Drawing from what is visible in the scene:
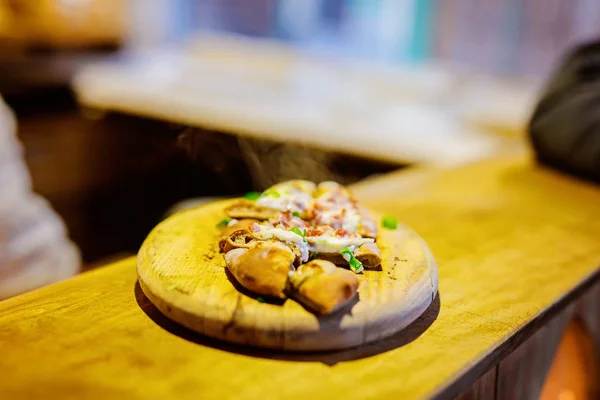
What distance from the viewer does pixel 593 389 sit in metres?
1.63

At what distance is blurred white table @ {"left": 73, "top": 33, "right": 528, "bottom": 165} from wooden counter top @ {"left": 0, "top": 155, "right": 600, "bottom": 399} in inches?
48.9

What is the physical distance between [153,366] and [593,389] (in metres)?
1.20

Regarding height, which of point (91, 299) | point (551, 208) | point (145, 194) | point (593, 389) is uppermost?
point (91, 299)

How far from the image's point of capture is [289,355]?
3.18 ft

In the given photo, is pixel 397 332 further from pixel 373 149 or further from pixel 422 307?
pixel 373 149

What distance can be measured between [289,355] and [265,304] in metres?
0.08

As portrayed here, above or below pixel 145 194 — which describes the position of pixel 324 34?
above

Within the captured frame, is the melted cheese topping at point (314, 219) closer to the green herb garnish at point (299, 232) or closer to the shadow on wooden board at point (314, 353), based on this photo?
the green herb garnish at point (299, 232)

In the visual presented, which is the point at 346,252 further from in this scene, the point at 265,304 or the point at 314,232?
the point at 265,304

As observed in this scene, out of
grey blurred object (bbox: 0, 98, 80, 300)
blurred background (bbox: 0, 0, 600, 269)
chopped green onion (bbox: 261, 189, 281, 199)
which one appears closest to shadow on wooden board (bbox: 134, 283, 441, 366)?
chopped green onion (bbox: 261, 189, 281, 199)

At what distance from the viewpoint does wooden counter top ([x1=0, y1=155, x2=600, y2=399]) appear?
2.92 ft

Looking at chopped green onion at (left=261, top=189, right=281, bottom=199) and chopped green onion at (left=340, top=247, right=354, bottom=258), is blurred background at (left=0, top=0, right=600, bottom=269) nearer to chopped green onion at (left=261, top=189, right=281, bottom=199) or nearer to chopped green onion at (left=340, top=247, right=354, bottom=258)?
chopped green onion at (left=261, top=189, right=281, bottom=199)

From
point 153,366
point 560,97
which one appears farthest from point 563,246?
point 153,366

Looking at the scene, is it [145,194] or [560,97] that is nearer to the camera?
[560,97]
